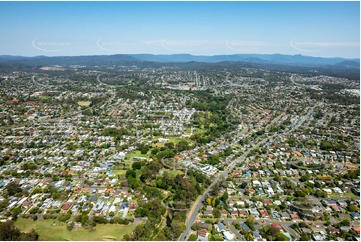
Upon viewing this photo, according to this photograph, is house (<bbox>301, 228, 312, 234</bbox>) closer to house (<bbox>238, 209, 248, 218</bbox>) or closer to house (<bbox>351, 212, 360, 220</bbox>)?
house (<bbox>238, 209, 248, 218</bbox>)

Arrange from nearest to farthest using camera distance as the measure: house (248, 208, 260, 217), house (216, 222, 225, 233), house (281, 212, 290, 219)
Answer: house (216, 222, 225, 233) < house (281, 212, 290, 219) < house (248, 208, 260, 217)

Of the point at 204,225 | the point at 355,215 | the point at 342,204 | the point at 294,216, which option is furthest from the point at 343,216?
the point at 204,225

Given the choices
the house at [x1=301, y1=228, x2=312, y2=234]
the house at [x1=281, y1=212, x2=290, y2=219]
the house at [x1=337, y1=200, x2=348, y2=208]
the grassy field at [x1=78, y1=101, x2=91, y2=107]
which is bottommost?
the house at [x1=301, y1=228, x2=312, y2=234]

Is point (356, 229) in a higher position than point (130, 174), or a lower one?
lower

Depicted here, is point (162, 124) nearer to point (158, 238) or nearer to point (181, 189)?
point (181, 189)

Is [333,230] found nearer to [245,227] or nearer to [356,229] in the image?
[356,229]

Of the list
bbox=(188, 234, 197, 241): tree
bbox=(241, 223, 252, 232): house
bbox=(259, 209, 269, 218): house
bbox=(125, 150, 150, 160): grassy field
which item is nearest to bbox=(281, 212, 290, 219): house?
bbox=(259, 209, 269, 218): house

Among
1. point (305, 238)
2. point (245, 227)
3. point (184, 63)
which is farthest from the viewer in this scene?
point (184, 63)

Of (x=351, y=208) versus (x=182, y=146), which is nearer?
(x=351, y=208)

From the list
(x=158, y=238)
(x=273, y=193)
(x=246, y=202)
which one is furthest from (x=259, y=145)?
(x=158, y=238)
